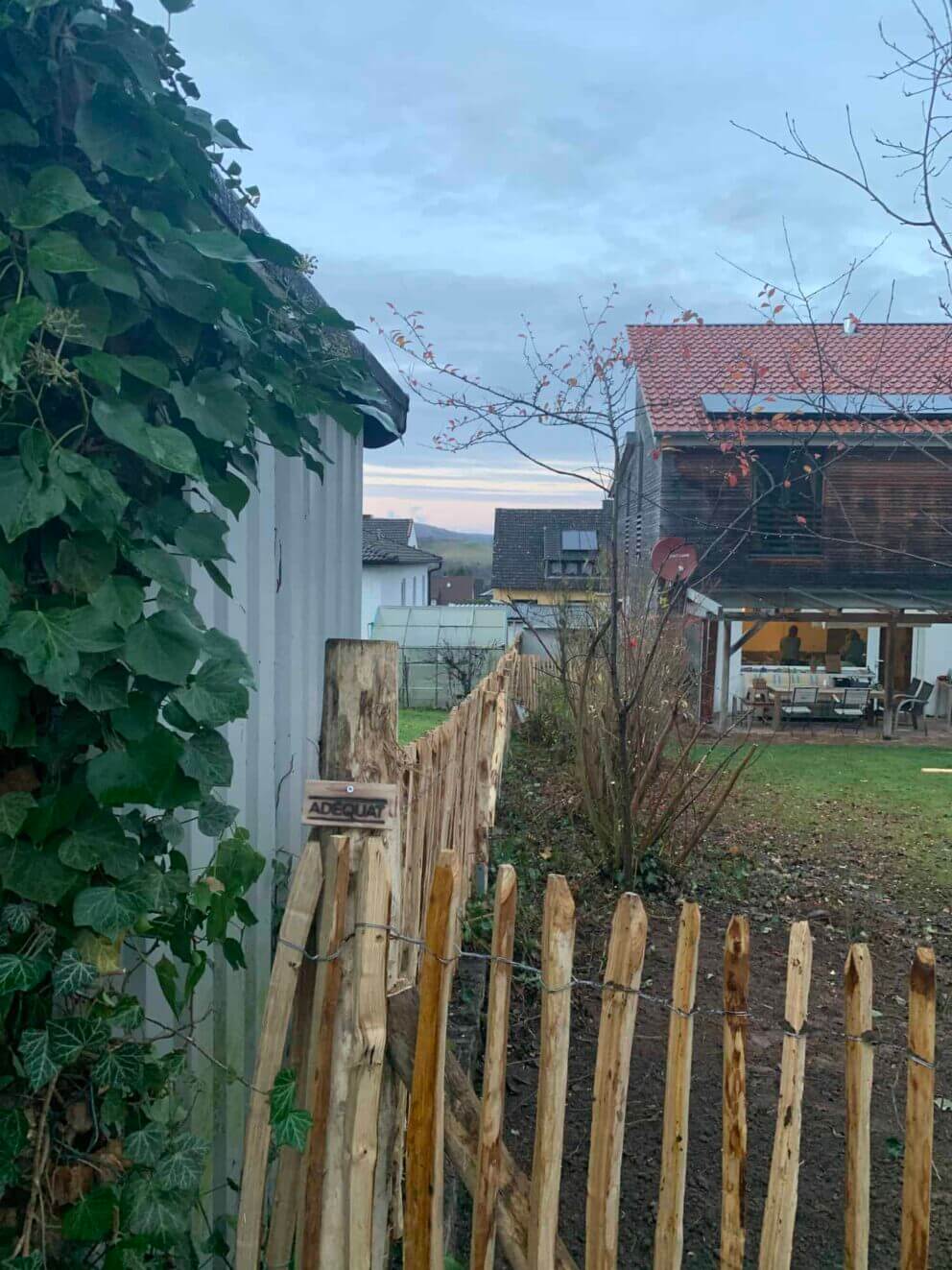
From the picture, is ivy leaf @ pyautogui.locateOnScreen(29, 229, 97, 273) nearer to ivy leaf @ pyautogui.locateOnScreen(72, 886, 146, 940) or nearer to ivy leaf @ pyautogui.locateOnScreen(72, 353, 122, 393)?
ivy leaf @ pyautogui.locateOnScreen(72, 353, 122, 393)

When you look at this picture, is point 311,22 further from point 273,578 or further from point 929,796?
point 929,796

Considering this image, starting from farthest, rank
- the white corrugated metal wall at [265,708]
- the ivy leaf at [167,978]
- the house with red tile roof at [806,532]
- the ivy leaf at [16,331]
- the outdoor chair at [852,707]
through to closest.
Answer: the house with red tile roof at [806,532], the outdoor chair at [852,707], the white corrugated metal wall at [265,708], the ivy leaf at [167,978], the ivy leaf at [16,331]

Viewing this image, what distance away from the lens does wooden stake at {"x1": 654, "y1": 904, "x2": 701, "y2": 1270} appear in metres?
1.87

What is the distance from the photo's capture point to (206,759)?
152 cm

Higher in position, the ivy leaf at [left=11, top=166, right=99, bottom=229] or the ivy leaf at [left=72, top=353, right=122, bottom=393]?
the ivy leaf at [left=11, top=166, right=99, bottom=229]

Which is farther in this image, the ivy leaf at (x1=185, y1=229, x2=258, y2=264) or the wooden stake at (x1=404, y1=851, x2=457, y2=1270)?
the wooden stake at (x1=404, y1=851, x2=457, y2=1270)

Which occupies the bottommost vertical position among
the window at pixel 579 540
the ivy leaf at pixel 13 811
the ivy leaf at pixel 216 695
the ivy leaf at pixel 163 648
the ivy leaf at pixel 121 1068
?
the ivy leaf at pixel 121 1068

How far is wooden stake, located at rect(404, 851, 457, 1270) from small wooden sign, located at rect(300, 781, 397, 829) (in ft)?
0.64

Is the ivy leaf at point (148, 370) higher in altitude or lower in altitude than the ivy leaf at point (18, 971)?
higher

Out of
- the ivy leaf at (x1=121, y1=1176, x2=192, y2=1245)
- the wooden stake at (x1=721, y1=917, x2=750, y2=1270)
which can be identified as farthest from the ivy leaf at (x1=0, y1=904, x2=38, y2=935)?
the wooden stake at (x1=721, y1=917, x2=750, y2=1270)

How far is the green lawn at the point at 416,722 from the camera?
13.9 m

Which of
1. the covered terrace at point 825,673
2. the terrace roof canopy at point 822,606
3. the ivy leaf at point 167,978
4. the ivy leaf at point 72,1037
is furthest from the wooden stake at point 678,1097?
the terrace roof canopy at point 822,606

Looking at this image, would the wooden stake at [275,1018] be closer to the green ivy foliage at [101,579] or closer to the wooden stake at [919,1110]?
the green ivy foliage at [101,579]

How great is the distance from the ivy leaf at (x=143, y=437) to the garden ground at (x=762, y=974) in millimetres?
1773
